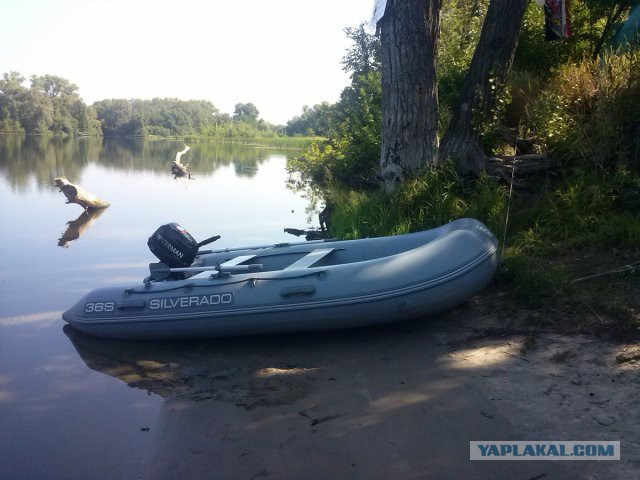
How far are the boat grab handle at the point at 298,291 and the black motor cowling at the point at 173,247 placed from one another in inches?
51.8

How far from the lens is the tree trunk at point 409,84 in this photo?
6902mm

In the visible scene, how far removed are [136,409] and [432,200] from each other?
4.09 meters

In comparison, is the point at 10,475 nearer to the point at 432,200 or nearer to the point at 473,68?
the point at 432,200

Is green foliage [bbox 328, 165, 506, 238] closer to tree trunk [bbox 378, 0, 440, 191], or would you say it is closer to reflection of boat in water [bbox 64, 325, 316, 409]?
tree trunk [bbox 378, 0, 440, 191]

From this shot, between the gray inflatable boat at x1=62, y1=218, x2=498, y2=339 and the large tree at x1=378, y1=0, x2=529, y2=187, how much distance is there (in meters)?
2.12

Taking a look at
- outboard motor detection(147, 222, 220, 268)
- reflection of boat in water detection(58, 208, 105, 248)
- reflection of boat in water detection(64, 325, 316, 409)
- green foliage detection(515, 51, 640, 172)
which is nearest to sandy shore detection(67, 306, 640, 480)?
reflection of boat in water detection(64, 325, 316, 409)

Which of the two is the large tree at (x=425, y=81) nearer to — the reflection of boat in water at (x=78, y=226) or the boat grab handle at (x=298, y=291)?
the boat grab handle at (x=298, y=291)

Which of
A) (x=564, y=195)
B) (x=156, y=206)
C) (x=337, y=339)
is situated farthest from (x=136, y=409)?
(x=156, y=206)

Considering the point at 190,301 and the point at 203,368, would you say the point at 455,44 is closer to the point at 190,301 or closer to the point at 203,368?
the point at 190,301

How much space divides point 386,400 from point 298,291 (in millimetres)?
1257

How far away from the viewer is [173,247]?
5.44m

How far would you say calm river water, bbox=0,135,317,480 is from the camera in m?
3.59

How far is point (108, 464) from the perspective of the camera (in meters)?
3.33

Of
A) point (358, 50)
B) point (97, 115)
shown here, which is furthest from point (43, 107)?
point (358, 50)
